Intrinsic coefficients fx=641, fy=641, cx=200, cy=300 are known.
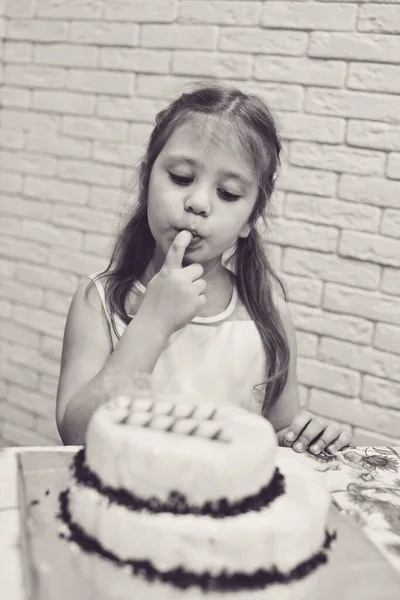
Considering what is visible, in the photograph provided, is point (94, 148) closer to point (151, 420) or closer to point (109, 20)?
point (109, 20)

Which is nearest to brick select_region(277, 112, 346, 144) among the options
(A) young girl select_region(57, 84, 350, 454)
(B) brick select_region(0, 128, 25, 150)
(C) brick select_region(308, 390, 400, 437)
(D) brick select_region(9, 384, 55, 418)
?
(A) young girl select_region(57, 84, 350, 454)

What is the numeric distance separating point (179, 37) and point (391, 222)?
0.81m

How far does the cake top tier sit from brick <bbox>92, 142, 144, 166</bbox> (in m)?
1.49

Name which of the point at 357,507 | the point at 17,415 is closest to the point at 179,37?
the point at 17,415

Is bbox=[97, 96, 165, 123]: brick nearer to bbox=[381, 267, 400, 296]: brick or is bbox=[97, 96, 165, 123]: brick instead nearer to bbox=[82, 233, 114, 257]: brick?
bbox=[82, 233, 114, 257]: brick

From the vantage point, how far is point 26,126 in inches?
83.7

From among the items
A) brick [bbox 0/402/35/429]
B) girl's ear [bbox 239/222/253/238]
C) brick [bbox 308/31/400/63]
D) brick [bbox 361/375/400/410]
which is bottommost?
brick [bbox 0/402/35/429]

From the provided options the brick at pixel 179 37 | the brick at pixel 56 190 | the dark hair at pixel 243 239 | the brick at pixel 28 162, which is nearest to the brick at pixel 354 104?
the brick at pixel 179 37

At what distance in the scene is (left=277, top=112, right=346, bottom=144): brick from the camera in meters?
1.68

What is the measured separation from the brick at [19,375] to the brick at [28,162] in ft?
2.19

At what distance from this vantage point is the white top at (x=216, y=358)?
1044mm

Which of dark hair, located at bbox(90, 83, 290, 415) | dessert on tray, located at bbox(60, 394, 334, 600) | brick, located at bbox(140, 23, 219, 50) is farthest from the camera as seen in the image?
brick, located at bbox(140, 23, 219, 50)

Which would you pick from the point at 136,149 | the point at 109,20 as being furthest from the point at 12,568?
the point at 109,20

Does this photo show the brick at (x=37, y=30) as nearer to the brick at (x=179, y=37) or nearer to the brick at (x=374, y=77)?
the brick at (x=179, y=37)
